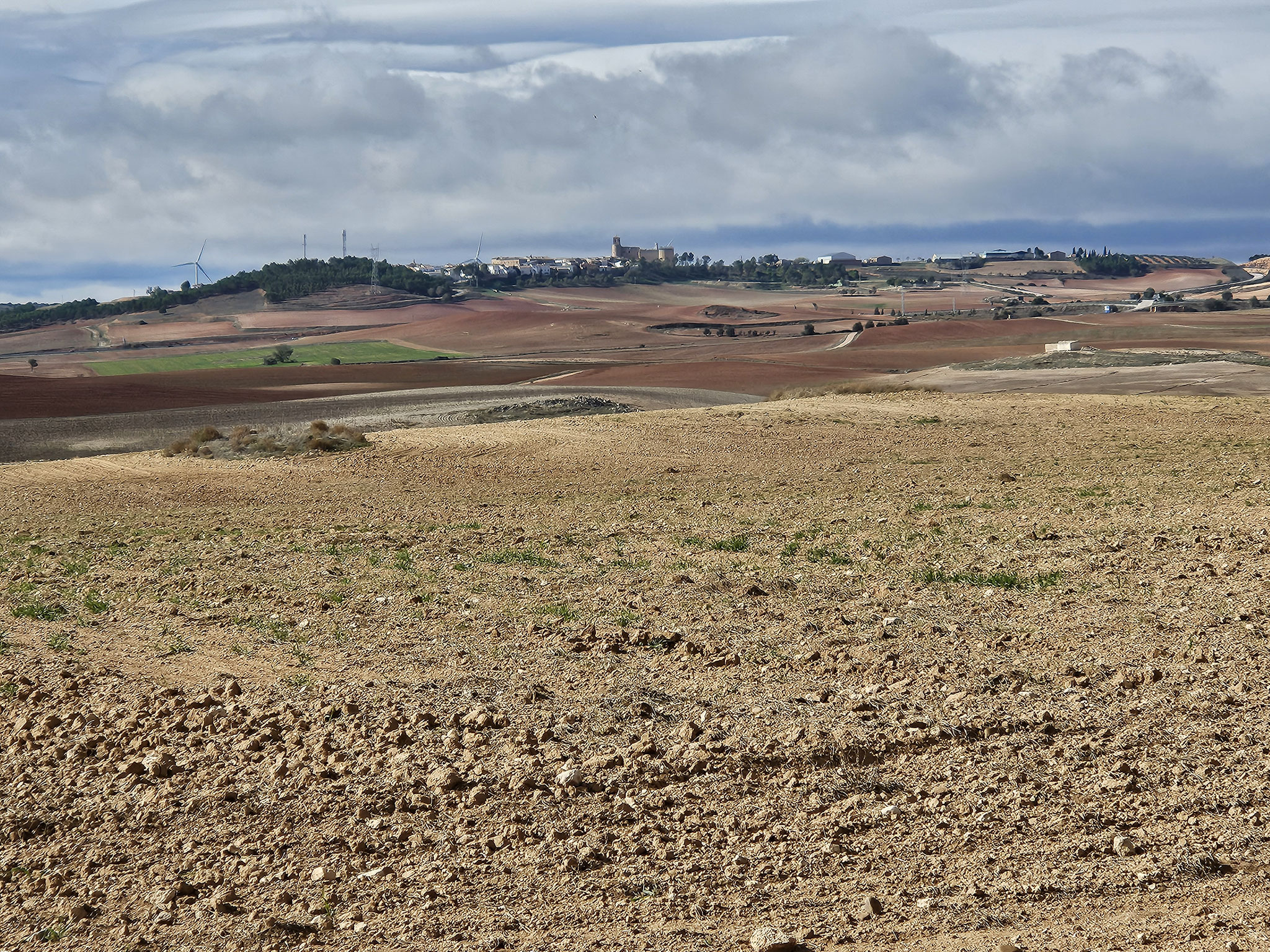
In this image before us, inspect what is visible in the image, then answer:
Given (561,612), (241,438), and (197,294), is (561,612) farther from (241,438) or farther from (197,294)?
(197,294)

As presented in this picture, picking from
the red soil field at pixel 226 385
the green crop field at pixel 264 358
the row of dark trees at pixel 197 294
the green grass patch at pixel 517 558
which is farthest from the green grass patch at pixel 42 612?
the row of dark trees at pixel 197 294

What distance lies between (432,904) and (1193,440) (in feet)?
80.7

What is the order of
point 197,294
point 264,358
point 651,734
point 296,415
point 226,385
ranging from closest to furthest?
point 651,734
point 296,415
point 226,385
point 264,358
point 197,294

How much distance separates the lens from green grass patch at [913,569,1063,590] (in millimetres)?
12516

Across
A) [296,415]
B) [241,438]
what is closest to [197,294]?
[296,415]

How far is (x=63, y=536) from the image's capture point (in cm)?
1844

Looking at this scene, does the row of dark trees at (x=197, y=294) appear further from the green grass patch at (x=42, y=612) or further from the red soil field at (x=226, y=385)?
the green grass patch at (x=42, y=612)

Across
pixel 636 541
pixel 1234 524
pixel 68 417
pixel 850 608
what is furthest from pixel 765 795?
pixel 68 417

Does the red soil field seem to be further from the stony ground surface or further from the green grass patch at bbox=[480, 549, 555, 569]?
the green grass patch at bbox=[480, 549, 555, 569]

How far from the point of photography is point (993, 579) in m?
12.8

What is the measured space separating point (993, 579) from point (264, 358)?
114541mm

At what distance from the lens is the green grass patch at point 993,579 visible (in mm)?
12516

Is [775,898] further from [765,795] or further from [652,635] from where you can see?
[652,635]

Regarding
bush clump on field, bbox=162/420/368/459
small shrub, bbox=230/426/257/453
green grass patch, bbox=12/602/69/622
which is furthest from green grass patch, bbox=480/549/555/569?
small shrub, bbox=230/426/257/453
